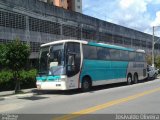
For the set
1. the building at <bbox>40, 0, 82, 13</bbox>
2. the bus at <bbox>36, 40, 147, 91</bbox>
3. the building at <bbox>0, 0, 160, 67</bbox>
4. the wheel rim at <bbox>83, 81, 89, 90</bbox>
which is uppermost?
the building at <bbox>40, 0, 82, 13</bbox>

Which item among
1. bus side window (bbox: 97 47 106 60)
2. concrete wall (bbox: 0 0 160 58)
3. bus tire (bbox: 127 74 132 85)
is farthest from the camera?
concrete wall (bbox: 0 0 160 58)

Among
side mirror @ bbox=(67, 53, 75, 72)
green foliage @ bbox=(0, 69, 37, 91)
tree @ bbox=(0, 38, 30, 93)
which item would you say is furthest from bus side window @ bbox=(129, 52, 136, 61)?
tree @ bbox=(0, 38, 30, 93)

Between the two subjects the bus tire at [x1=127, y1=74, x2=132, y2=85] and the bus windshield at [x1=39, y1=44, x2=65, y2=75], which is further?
the bus tire at [x1=127, y1=74, x2=132, y2=85]

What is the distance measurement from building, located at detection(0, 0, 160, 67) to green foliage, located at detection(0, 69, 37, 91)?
6316 millimetres

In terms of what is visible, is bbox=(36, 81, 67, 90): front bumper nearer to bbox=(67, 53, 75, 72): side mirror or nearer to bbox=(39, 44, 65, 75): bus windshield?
bbox=(39, 44, 65, 75): bus windshield

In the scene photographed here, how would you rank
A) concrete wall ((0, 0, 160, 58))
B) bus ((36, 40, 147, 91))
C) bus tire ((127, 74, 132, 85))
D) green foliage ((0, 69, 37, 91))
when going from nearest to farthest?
1. bus ((36, 40, 147, 91))
2. green foliage ((0, 69, 37, 91))
3. bus tire ((127, 74, 132, 85))
4. concrete wall ((0, 0, 160, 58))

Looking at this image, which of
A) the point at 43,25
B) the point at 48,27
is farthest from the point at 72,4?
the point at 43,25

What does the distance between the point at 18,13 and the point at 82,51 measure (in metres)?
12.8

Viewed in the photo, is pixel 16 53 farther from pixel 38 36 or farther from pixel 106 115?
pixel 38 36

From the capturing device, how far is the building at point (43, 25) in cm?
3075

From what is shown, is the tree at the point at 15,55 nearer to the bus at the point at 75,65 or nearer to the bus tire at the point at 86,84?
the bus at the point at 75,65

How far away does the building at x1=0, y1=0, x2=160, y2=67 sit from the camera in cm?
3075

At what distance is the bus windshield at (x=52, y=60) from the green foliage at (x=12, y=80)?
3203mm

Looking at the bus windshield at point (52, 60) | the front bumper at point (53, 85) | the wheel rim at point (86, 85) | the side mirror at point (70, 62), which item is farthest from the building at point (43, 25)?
the side mirror at point (70, 62)
